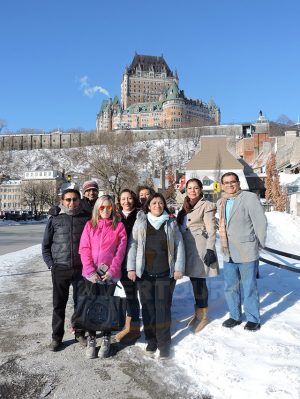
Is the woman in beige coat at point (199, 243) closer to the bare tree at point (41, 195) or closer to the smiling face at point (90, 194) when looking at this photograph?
the smiling face at point (90, 194)

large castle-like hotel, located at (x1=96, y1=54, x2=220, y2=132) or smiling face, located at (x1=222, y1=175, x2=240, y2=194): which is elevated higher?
large castle-like hotel, located at (x1=96, y1=54, x2=220, y2=132)

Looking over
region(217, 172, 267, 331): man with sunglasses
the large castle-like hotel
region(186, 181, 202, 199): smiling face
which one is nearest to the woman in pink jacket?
region(186, 181, 202, 199): smiling face

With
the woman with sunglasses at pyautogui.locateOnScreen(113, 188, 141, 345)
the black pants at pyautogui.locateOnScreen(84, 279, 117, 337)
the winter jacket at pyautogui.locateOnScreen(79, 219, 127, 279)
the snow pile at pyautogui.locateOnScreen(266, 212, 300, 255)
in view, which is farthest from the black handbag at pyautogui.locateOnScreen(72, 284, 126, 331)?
the snow pile at pyautogui.locateOnScreen(266, 212, 300, 255)

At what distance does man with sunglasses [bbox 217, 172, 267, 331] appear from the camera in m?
5.07

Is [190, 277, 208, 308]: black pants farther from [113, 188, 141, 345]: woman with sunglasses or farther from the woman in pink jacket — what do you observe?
the woman in pink jacket

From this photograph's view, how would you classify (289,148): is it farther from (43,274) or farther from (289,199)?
(43,274)

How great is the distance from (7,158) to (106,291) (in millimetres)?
140699

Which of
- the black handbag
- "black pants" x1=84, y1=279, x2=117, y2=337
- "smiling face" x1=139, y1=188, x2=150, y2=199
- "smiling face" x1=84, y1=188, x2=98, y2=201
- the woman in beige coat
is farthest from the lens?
"smiling face" x1=84, y1=188, x2=98, y2=201

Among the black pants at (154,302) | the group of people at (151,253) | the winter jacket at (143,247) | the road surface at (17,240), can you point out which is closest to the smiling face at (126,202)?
the group of people at (151,253)

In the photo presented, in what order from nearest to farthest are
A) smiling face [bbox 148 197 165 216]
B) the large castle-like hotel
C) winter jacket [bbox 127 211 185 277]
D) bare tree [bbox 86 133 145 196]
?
winter jacket [bbox 127 211 185 277]
smiling face [bbox 148 197 165 216]
bare tree [bbox 86 133 145 196]
the large castle-like hotel

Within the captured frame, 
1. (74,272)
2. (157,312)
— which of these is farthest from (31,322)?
(157,312)

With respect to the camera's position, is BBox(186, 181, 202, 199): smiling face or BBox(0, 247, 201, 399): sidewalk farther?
BBox(186, 181, 202, 199): smiling face

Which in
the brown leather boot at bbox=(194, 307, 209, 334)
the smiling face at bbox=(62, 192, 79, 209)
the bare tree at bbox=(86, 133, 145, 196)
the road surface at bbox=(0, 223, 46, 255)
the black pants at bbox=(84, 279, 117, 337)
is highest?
the bare tree at bbox=(86, 133, 145, 196)

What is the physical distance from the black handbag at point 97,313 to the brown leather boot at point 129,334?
1.45 ft
